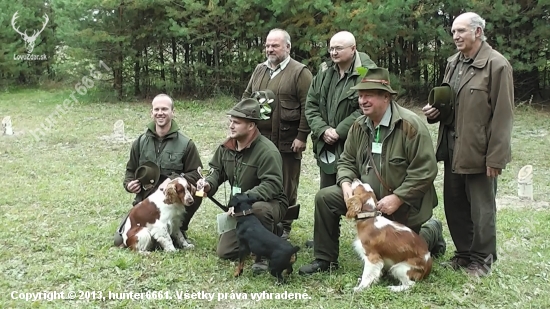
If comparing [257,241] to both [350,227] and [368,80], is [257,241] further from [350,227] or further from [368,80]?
[350,227]

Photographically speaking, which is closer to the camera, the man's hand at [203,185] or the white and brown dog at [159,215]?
the man's hand at [203,185]

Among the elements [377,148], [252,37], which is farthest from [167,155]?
[252,37]

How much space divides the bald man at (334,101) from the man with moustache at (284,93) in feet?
0.77

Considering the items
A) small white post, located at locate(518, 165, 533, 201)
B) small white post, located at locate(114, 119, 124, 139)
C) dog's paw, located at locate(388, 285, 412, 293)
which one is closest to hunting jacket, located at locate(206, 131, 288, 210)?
dog's paw, located at locate(388, 285, 412, 293)

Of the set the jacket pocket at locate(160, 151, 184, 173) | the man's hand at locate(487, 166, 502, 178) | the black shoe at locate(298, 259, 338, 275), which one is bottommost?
the black shoe at locate(298, 259, 338, 275)

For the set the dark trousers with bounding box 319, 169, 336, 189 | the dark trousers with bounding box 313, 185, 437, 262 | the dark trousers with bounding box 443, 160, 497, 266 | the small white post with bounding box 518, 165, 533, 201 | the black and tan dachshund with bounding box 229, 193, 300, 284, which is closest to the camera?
the black and tan dachshund with bounding box 229, 193, 300, 284

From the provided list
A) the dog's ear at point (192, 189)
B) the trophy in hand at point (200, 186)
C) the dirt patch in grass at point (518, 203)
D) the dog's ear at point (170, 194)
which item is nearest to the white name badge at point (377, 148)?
the trophy in hand at point (200, 186)

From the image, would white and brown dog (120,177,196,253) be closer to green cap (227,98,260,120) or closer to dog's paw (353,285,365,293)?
green cap (227,98,260,120)

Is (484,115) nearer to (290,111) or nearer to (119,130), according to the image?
(290,111)

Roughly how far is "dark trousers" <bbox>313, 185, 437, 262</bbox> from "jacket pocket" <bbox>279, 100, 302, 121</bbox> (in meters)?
1.16

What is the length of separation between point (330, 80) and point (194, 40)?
37.0 ft

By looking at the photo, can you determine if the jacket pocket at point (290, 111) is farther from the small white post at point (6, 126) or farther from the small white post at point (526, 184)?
the small white post at point (6, 126)

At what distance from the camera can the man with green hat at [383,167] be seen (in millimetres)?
4082

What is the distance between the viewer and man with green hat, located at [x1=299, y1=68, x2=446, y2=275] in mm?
4082
